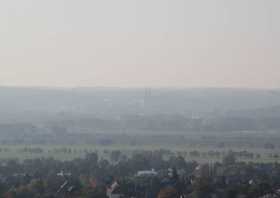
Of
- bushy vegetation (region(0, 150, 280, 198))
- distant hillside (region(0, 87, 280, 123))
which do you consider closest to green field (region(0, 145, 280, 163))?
bushy vegetation (region(0, 150, 280, 198))

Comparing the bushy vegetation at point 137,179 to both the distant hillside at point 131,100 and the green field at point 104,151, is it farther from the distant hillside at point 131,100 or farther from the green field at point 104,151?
the distant hillside at point 131,100

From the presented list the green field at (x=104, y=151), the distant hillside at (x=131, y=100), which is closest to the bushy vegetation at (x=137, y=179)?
the green field at (x=104, y=151)

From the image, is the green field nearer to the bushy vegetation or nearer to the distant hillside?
the bushy vegetation

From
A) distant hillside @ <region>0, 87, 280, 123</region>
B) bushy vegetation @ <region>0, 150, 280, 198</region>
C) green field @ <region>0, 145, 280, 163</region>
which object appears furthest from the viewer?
distant hillside @ <region>0, 87, 280, 123</region>

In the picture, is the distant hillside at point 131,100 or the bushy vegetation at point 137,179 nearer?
the bushy vegetation at point 137,179

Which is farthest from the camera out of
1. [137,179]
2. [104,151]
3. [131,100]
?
[131,100]

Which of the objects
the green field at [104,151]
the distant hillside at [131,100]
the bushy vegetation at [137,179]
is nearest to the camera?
the bushy vegetation at [137,179]

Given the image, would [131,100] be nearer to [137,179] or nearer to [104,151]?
[104,151]

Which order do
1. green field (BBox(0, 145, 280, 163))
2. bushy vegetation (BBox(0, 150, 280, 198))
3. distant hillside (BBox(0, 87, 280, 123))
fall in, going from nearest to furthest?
bushy vegetation (BBox(0, 150, 280, 198)) < green field (BBox(0, 145, 280, 163)) < distant hillside (BBox(0, 87, 280, 123))

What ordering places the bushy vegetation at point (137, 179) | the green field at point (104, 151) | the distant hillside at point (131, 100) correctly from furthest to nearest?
the distant hillside at point (131, 100) → the green field at point (104, 151) → the bushy vegetation at point (137, 179)

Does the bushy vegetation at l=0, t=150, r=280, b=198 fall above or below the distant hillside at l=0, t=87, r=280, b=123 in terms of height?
above

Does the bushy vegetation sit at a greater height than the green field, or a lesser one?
greater

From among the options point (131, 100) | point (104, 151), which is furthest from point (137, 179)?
point (131, 100)

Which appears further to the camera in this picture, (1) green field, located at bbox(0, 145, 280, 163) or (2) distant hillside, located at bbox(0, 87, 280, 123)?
(2) distant hillside, located at bbox(0, 87, 280, 123)
